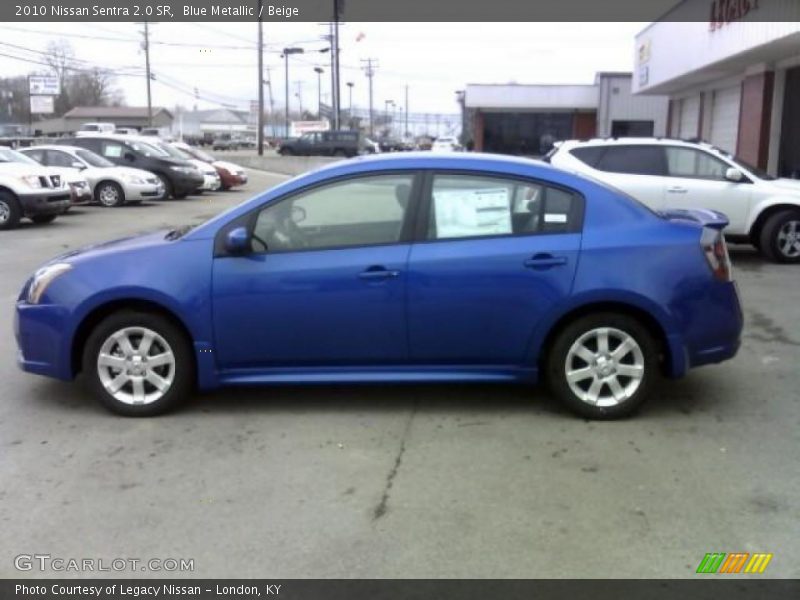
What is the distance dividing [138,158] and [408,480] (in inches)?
773

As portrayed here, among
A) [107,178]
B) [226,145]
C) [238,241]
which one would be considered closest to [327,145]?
[107,178]

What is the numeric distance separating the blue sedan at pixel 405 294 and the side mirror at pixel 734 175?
6.34 meters

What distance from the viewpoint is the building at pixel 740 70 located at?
1486 cm

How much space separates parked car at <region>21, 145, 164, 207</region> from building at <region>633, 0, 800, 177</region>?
1392 centimetres

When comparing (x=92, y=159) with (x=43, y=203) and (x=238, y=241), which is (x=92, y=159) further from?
(x=238, y=241)

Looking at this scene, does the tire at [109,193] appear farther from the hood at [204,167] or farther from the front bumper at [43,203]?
the hood at [204,167]

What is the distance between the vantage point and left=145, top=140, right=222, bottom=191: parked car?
23.2m

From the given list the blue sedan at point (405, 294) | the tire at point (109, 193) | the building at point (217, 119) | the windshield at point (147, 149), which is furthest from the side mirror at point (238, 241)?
the building at point (217, 119)

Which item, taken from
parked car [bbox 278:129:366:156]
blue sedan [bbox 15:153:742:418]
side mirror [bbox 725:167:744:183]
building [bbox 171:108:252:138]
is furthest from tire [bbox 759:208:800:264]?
building [bbox 171:108:252:138]

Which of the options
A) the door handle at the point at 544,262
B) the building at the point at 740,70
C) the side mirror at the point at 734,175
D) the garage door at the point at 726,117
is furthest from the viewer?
the garage door at the point at 726,117
